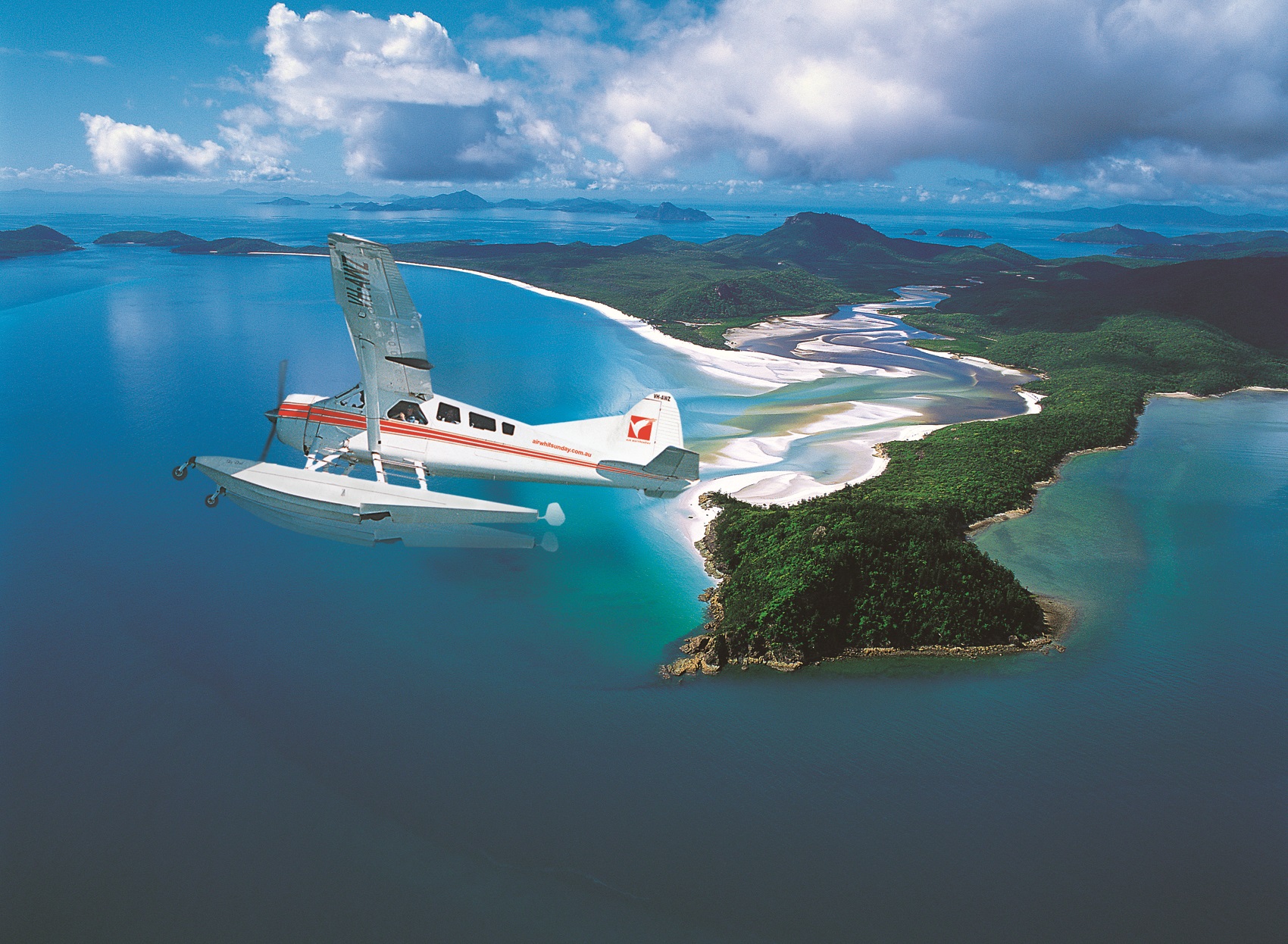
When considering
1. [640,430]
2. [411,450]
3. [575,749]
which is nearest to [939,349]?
[640,430]

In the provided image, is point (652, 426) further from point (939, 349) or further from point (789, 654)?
point (939, 349)

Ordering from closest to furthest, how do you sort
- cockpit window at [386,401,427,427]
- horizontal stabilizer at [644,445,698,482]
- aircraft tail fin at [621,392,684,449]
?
cockpit window at [386,401,427,427] < horizontal stabilizer at [644,445,698,482] < aircraft tail fin at [621,392,684,449]

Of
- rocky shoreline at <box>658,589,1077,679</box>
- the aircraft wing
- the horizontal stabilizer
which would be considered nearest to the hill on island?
rocky shoreline at <box>658,589,1077,679</box>

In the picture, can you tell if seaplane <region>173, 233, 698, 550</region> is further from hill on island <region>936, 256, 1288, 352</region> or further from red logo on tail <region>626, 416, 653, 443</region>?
hill on island <region>936, 256, 1288, 352</region>

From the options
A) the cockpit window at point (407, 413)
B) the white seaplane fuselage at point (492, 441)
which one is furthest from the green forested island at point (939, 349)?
the cockpit window at point (407, 413)

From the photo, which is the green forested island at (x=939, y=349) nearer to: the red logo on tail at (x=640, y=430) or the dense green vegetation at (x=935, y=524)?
the dense green vegetation at (x=935, y=524)

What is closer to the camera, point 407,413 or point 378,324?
point 378,324

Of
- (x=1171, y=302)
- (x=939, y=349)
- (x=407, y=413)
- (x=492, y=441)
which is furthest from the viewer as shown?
(x=1171, y=302)
